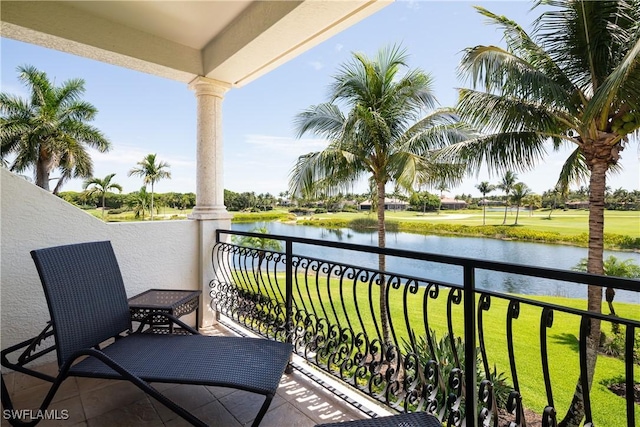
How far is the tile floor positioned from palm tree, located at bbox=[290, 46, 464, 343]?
22.2 feet

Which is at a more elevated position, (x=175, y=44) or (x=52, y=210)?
(x=175, y=44)

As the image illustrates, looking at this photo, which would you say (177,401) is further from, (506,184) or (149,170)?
(149,170)

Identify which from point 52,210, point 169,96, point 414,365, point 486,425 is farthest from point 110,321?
point 169,96

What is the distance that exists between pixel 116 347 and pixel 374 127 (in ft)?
26.3

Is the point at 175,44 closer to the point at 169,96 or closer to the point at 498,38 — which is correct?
the point at 498,38

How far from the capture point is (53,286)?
1866mm

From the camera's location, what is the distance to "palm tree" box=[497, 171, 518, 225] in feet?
25.8

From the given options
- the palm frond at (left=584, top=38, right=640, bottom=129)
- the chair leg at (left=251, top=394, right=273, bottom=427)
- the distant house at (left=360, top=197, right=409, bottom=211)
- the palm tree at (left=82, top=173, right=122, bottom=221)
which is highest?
the palm frond at (left=584, top=38, right=640, bottom=129)

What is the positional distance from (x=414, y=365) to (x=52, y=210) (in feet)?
10.1

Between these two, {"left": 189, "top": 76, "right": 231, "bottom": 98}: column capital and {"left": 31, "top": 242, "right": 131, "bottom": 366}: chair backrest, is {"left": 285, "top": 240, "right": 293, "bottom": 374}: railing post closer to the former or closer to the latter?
{"left": 31, "top": 242, "right": 131, "bottom": 366}: chair backrest

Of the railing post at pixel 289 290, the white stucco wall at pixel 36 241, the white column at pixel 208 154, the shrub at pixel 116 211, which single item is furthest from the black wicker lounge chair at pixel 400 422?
the shrub at pixel 116 211

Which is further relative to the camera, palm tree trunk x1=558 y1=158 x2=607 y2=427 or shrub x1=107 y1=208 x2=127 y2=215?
shrub x1=107 y1=208 x2=127 y2=215

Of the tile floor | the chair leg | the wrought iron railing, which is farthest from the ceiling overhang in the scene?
the tile floor

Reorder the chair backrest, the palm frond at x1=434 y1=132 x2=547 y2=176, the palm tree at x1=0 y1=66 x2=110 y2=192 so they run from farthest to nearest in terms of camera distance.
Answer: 1. the palm tree at x1=0 y1=66 x2=110 y2=192
2. the palm frond at x1=434 y1=132 x2=547 y2=176
3. the chair backrest
